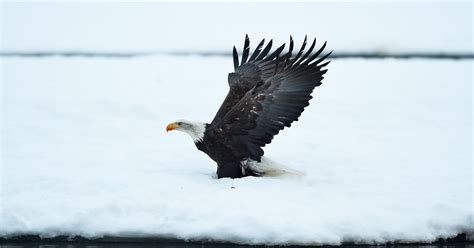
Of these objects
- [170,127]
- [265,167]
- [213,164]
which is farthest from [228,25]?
[265,167]

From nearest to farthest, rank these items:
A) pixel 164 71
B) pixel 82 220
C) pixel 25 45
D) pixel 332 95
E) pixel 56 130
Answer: pixel 82 220 < pixel 56 130 < pixel 332 95 < pixel 164 71 < pixel 25 45

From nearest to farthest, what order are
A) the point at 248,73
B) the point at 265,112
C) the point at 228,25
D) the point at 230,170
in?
the point at 265,112 → the point at 230,170 → the point at 248,73 → the point at 228,25

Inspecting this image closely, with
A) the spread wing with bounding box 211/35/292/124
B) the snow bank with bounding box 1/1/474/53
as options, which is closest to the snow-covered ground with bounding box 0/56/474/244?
the spread wing with bounding box 211/35/292/124

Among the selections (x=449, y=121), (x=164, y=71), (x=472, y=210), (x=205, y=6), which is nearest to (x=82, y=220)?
(x=472, y=210)

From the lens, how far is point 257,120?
5.91 m

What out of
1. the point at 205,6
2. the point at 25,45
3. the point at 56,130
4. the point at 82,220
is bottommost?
the point at 82,220

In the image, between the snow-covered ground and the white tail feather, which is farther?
the white tail feather

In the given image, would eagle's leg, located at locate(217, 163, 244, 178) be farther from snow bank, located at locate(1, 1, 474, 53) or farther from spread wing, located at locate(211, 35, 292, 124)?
snow bank, located at locate(1, 1, 474, 53)

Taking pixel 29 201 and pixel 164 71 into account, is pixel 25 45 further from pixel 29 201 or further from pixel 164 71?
pixel 29 201

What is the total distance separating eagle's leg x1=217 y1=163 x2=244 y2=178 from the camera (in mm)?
6008

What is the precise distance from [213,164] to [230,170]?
2.19ft

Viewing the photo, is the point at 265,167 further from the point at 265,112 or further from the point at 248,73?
the point at 248,73

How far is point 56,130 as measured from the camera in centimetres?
766

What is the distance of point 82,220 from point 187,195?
70cm
